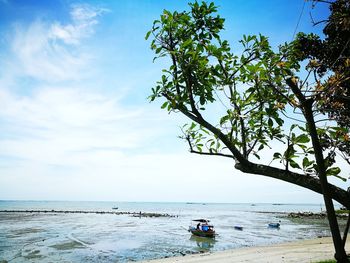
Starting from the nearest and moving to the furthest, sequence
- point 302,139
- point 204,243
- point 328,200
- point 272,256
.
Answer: point 328,200, point 302,139, point 272,256, point 204,243

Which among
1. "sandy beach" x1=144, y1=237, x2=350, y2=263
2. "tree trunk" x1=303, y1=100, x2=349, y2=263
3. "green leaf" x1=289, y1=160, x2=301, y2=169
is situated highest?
"green leaf" x1=289, y1=160, x2=301, y2=169

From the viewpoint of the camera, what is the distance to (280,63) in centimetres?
360

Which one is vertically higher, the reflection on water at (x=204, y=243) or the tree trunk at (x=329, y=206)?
the tree trunk at (x=329, y=206)

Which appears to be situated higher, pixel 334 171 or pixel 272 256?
pixel 334 171

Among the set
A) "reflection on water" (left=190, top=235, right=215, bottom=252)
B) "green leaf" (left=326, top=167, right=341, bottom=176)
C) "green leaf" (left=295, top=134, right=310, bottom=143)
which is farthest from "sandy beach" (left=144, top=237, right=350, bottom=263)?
"green leaf" (left=295, top=134, right=310, bottom=143)

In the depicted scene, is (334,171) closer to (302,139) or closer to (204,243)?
(302,139)

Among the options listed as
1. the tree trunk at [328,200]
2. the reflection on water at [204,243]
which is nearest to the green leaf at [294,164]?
the tree trunk at [328,200]

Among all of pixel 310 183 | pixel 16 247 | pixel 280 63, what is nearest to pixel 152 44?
pixel 280 63

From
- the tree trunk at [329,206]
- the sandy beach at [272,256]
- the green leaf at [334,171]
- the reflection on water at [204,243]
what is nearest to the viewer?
the tree trunk at [329,206]

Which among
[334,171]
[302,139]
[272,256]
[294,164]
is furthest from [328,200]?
[272,256]

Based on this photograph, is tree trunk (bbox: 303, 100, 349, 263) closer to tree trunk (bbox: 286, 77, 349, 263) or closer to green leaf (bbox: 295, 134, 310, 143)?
tree trunk (bbox: 286, 77, 349, 263)

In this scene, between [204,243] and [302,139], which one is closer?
[302,139]

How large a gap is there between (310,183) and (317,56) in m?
5.34

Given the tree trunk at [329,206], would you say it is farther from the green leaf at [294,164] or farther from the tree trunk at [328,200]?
the green leaf at [294,164]
